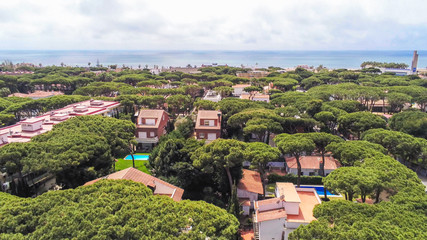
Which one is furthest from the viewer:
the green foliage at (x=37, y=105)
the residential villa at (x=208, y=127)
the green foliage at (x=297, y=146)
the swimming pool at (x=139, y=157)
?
the green foliage at (x=37, y=105)

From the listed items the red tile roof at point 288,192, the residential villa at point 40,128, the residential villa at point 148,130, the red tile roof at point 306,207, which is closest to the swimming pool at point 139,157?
the residential villa at point 148,130

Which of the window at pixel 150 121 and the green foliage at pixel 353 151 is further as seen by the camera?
the window at pixel 150 121

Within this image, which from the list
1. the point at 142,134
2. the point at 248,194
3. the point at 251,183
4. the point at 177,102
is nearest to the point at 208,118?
the point at 142,134

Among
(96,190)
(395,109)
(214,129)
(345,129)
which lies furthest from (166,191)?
(395,109)

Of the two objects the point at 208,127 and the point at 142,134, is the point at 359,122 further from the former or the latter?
the point at 142,134

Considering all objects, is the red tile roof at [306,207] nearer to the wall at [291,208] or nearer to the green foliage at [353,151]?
the wall at [291,208]

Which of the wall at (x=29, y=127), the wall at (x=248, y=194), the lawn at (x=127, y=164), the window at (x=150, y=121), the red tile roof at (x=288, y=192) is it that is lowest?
the lawn at (x=127, y=164)

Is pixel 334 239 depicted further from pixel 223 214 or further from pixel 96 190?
pixel 96 190
